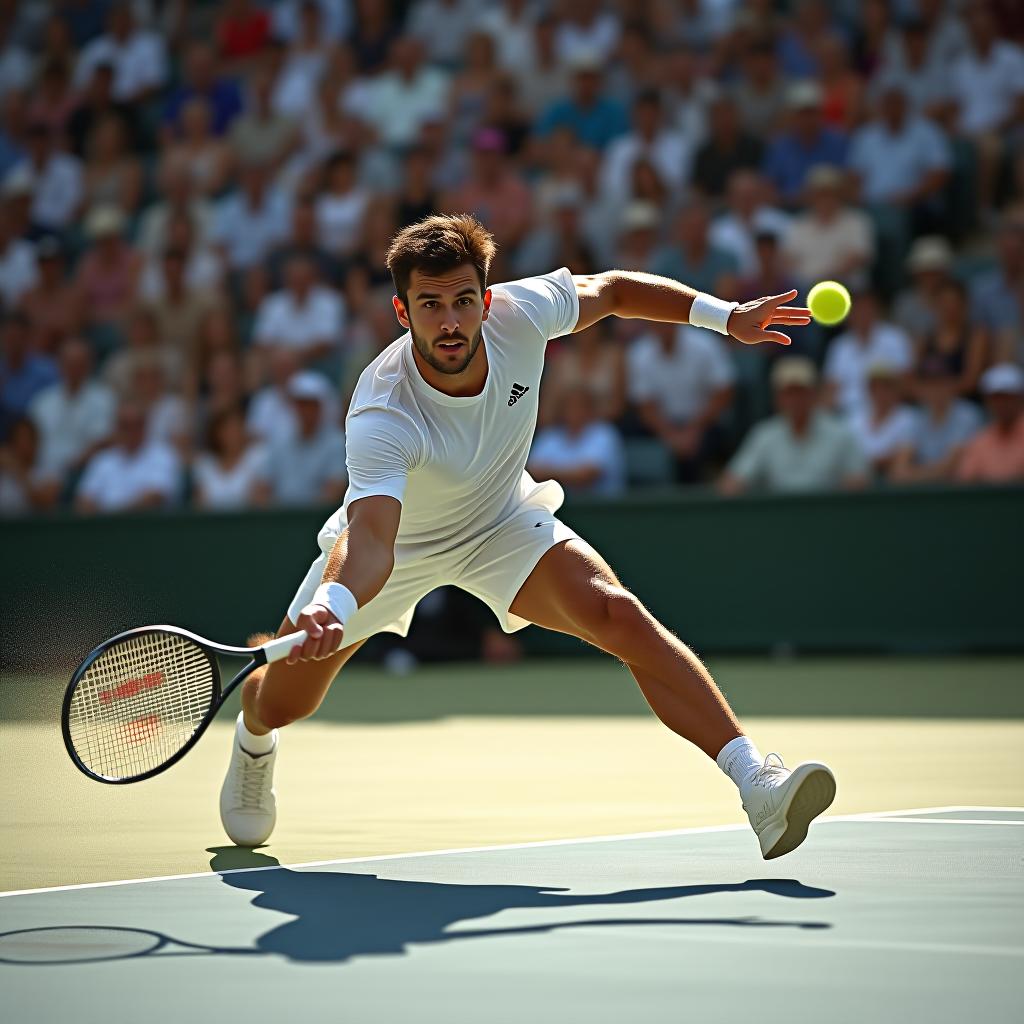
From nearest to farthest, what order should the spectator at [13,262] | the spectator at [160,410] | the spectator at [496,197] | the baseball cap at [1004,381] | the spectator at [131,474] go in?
the baseball cap at [1004,381], the spectator at [496,197], the spectator at [131,474], the spectator at [160,410], the spectator at [13,262]

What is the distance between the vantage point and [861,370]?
1148cm

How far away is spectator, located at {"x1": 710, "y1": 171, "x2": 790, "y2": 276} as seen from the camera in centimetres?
1199

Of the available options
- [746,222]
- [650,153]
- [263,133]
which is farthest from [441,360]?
[263,133]

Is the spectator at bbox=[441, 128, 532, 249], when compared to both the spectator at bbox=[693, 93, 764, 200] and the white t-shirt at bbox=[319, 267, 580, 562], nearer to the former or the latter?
the spectator at bbox=[693, 93, 764, 200]

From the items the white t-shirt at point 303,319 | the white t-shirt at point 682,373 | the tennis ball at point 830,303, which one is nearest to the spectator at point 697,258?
the white t-shirt at point 682,373

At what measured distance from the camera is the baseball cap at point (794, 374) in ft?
36.9

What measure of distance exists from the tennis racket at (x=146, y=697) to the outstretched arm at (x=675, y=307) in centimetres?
143

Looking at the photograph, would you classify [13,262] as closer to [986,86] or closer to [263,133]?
[263,133]

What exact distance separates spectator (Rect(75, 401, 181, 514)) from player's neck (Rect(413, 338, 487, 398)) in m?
8.30

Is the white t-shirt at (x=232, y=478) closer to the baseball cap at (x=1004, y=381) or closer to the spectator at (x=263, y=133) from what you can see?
the spectator at (x=263, y=133)

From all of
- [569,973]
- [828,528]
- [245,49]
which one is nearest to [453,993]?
[569,973]

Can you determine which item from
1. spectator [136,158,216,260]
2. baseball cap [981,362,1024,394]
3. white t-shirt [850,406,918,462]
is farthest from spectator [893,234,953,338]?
spectator [136,158,216,260]

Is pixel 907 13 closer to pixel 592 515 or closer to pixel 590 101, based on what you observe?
pixel 590 101

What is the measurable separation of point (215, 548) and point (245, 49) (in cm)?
504
